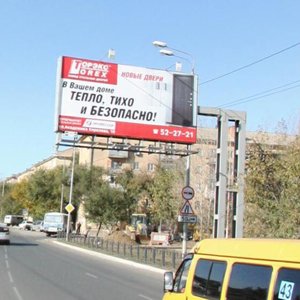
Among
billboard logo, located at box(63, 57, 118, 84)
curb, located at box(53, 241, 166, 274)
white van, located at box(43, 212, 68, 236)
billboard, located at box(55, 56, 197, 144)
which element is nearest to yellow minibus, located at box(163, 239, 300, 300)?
curb, located at box(53, 241, 166, 274)

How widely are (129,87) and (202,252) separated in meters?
25.3

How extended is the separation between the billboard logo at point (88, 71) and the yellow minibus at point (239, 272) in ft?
80.4

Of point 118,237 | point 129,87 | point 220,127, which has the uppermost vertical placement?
point 129,87

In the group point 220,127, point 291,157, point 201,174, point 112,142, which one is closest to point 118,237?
point 201,174

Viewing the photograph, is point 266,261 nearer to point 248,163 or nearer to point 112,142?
point 248,163

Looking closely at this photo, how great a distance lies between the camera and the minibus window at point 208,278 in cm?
632

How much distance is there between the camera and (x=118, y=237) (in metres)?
53.7

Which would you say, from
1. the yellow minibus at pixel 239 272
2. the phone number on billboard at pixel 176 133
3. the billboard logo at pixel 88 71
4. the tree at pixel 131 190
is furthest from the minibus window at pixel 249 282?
the tree at pixel 131 190

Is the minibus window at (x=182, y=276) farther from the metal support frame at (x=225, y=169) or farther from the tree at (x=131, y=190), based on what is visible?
the tree at (x=131, y=190)

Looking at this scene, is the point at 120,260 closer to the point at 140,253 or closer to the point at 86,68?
the point at 140,253

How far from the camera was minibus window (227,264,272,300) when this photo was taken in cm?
547

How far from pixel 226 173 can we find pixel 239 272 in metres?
21.4

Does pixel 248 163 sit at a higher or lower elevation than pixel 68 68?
lower

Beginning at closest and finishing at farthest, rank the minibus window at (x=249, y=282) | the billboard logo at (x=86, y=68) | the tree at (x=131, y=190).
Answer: the minibus window at (x=249, y=282), the billboard logo at (x=86, y=68), the tree at (x=131, y=190)
